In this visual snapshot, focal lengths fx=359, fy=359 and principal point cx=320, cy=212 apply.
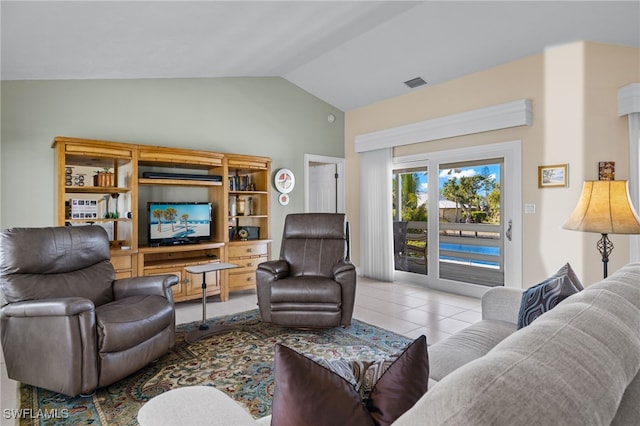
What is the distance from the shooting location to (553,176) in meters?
3.93

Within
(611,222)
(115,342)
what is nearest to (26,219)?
(115,342)

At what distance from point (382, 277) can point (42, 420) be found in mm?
4544

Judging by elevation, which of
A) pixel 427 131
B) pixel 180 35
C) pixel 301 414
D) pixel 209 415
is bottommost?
pixel 209 415

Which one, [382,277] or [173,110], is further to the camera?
[382,277]

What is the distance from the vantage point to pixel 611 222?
223cm

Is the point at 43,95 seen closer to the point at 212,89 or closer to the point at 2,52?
the point at 2,52

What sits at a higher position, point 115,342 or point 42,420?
point 115,342

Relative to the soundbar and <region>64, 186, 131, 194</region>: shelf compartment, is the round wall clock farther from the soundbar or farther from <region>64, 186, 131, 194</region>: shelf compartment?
<region>64, 186, 131, 194</region>: shelf compartment

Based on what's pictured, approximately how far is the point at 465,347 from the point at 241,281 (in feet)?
11.3

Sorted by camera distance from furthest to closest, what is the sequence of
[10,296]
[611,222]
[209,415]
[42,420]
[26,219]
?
[26,219]
[10,296]
[611,222]
[42,420]
[209,415]

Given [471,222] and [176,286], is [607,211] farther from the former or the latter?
[176,286]

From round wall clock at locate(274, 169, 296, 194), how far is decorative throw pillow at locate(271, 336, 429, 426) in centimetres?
470

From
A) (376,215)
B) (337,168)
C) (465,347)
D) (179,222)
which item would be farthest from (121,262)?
(337,168)

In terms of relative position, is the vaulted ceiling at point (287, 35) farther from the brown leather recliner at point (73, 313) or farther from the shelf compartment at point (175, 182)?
the brown leather recliner at point (73, 313)
